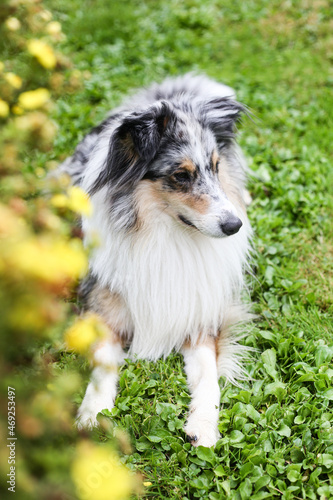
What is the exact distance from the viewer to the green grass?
2213 millimetres

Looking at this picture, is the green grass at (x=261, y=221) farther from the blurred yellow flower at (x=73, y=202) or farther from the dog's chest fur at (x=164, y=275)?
the blurred yellow flower at (x=73, y=202)

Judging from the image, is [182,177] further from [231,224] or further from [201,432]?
[201,432]

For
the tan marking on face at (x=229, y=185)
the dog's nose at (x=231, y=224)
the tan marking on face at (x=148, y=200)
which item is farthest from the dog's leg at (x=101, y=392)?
the tan marking on face at (x=229, y=185)

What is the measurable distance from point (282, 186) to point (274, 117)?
1.26 metres

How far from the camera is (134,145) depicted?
2.53 meters

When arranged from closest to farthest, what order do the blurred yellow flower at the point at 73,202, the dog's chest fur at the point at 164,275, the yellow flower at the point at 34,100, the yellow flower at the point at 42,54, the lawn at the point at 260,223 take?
the blurred yellow flower at the point at 73,202 < the yellow flower at the point at 34,100 < the yellow flower at the point at 42,54 < the lawn at the point at 260,223 < the dog's chest fur at the point at 164,275

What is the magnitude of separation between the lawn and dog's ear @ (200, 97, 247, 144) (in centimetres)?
28

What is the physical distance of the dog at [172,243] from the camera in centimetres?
255

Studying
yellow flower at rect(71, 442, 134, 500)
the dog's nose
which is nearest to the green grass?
yellow flower at rect(71, 442, 134, 500)

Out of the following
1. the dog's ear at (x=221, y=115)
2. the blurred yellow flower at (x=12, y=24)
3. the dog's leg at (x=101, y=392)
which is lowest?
the dog's leg at (x=101, y=392)

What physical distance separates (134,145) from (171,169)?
24 cm

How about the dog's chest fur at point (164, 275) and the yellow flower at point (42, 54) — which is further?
the dog's chest fur at point (164, 275)

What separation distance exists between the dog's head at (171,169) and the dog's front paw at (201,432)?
3.19 feet

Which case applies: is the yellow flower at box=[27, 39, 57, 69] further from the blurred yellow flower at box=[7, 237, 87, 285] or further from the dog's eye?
the dog's eye
